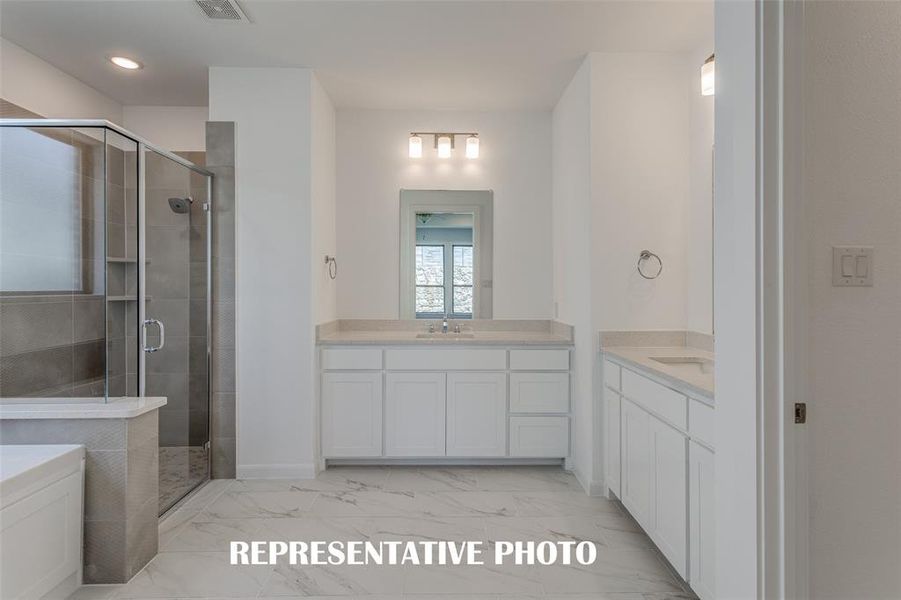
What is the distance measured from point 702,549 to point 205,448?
110 inches

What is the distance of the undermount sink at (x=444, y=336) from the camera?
3.50 m

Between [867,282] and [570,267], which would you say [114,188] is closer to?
[570,267]

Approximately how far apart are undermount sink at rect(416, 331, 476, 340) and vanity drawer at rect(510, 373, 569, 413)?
0.47 metres

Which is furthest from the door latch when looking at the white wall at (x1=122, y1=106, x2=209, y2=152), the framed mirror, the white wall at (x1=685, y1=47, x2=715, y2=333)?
the white wall at (x1=122, y1=106, x2=209, y2=152)

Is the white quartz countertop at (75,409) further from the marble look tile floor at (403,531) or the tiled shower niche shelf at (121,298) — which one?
the marble look tile floor at (403,531)

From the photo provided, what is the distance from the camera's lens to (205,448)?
3146 mm

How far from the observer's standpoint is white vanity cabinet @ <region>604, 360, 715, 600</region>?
1.75 meters

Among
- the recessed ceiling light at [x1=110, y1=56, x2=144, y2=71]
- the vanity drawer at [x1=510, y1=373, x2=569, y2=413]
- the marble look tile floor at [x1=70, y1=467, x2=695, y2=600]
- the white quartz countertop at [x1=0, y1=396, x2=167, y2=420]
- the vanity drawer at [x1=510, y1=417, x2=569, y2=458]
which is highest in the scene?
the recessed ceiling light at [x1=110, y1=56, x2=144, y2=71]

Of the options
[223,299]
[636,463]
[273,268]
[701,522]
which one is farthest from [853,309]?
[223,299]

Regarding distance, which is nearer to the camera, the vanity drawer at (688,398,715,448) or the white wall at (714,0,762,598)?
the white wall at (714,0,762,598)

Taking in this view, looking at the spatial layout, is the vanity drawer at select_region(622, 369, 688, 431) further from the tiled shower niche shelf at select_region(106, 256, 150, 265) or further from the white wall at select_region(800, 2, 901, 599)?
the tiled shower niche shelf at select_region(106, 256, 150, 265)

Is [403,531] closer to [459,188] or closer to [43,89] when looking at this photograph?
[459,188]

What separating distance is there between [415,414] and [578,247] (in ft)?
5.00

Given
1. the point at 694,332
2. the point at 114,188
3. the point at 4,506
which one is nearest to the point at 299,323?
the point at 114,188
